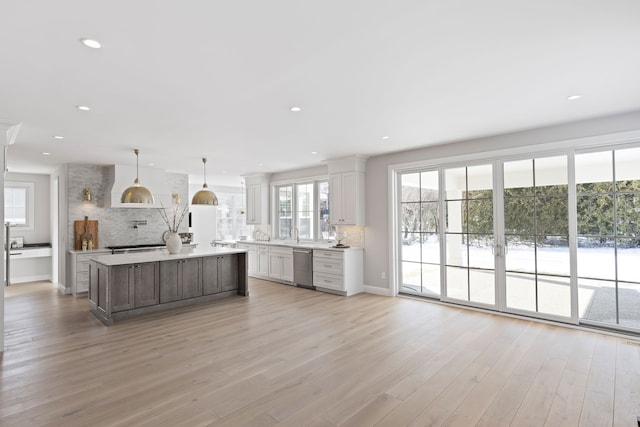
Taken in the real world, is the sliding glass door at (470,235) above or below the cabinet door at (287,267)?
above

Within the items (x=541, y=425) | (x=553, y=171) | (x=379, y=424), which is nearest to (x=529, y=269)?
(x=553, y=171)

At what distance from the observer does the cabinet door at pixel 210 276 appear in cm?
576

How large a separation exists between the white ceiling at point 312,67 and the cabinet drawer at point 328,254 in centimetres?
239

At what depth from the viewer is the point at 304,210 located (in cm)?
787

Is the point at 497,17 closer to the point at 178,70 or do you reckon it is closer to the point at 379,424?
the point at 178,70

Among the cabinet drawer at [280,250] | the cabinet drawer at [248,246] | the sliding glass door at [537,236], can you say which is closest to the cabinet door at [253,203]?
the cabinet drawer at [248,246]

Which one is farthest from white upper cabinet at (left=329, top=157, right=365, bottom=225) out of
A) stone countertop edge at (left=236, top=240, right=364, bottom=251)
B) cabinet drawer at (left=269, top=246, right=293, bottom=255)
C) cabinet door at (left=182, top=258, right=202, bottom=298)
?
cabinet door at (left=182, top=258, right=202, bottom=298)

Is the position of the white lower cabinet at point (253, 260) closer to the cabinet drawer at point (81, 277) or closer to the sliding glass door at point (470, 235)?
the cabinet drawer at point (81, 277)

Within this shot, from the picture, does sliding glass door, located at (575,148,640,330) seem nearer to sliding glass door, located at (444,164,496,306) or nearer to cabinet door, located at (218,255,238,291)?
sliding glass door, located at (444,164,496,306)

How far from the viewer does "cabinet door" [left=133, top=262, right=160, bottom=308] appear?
4969 millimetres

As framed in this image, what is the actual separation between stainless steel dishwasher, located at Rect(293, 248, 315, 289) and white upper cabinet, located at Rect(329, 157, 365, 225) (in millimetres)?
876

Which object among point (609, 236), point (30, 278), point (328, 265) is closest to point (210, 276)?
point (328, 265)

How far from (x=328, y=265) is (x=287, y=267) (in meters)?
1.21

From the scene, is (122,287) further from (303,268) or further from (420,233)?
(420,233)
